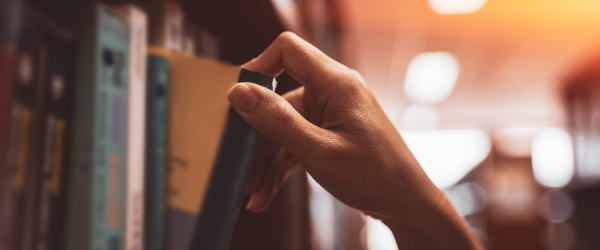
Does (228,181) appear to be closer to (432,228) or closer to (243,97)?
(243,97)

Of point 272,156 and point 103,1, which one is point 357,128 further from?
point 103,1

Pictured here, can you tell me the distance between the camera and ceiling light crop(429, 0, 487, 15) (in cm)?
315

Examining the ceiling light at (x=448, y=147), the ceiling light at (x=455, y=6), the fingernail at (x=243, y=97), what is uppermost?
the ceiling light at (x=455, y=6)

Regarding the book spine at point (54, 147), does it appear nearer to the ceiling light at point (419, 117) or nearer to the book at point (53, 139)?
the book at point (53, 139)

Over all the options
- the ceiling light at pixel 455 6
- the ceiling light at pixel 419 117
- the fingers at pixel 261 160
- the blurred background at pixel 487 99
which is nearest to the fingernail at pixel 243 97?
the fingers at pixel 261 160

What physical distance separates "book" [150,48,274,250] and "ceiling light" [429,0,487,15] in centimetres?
304

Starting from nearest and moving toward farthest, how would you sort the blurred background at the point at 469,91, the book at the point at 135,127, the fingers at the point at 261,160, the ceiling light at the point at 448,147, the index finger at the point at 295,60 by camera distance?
the book at the point at 135,127
the index finger at the point at 295,60
the fingers at the point at 261,160
the blurred background at the point at 469,91
the ceiling light at the point at 448,147

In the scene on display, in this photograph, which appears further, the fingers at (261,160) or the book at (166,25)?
the fingers at (261,160)

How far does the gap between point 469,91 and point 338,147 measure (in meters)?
5.81

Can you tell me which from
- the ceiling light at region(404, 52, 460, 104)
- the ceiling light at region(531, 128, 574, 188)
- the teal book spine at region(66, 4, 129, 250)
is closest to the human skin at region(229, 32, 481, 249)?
the teal book spine at region(66, 4, 129, 250)

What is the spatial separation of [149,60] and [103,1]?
7cm

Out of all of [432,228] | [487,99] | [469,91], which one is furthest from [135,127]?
[487,99]

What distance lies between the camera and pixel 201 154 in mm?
457

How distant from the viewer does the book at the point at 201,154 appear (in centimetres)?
44
